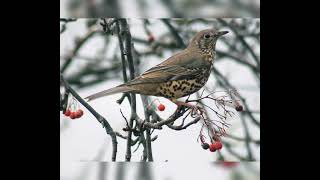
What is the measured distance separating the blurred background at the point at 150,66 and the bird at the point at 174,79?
0.03 metres

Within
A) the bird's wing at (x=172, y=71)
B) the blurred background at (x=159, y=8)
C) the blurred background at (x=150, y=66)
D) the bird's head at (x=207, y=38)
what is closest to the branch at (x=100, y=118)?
the blurred background at (x=150, y=66)

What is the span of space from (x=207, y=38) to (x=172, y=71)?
19 centimetres

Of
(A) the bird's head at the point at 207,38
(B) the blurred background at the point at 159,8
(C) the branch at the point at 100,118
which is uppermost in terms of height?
(B) the blurred background at the point at 159,8

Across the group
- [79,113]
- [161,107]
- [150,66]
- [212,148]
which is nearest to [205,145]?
[212,148]

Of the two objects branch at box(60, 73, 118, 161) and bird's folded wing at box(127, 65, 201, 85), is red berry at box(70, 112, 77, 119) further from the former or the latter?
bird's folded wing at box(127, 65, 201, 85)

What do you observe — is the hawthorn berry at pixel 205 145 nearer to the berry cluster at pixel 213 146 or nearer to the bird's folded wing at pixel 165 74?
the berry cluster at pixel 213 146

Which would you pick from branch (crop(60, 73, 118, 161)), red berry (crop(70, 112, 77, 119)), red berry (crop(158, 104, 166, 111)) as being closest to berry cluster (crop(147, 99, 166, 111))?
red berry (crop(158, 104, 166, 111))

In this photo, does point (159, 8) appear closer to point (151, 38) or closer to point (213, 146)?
point (151, 38)

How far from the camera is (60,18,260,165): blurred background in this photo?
1.75 m

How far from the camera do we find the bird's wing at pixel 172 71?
1746 mm

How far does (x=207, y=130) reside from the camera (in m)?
1.75
